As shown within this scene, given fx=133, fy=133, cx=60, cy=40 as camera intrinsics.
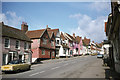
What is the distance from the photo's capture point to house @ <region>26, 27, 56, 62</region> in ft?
115

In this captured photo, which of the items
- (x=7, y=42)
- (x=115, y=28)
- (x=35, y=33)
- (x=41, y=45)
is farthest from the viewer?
(x=35, y=33)

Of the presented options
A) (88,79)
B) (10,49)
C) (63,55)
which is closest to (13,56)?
(10,49)

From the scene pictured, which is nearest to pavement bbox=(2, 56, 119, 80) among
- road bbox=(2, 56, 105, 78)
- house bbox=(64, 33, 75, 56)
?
road bbox=(2, 56, 105, 78)

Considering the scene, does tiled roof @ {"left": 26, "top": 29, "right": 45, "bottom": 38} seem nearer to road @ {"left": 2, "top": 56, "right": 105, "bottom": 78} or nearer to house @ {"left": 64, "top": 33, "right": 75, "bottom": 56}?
road @ {"left": 2, "top": 56, "right": 105, "bottom": 78}

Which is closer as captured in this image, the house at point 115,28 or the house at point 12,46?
the house at point 115,28

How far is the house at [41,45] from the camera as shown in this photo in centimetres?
3511

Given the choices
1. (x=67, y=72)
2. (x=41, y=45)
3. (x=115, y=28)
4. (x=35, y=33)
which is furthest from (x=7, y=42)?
(x=115, y=28)

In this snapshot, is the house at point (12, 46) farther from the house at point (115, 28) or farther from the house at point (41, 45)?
the house at point (115, 28)

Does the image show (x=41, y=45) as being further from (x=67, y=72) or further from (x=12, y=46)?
(x=67, y=72)

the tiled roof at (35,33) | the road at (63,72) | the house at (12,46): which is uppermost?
the tiled roof at (35,33)

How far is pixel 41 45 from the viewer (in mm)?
35906

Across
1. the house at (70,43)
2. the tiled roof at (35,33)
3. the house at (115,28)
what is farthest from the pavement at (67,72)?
the house at (70,43)

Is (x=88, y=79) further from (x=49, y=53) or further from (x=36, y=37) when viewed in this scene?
(x=49, y=53)

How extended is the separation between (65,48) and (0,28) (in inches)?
1206
